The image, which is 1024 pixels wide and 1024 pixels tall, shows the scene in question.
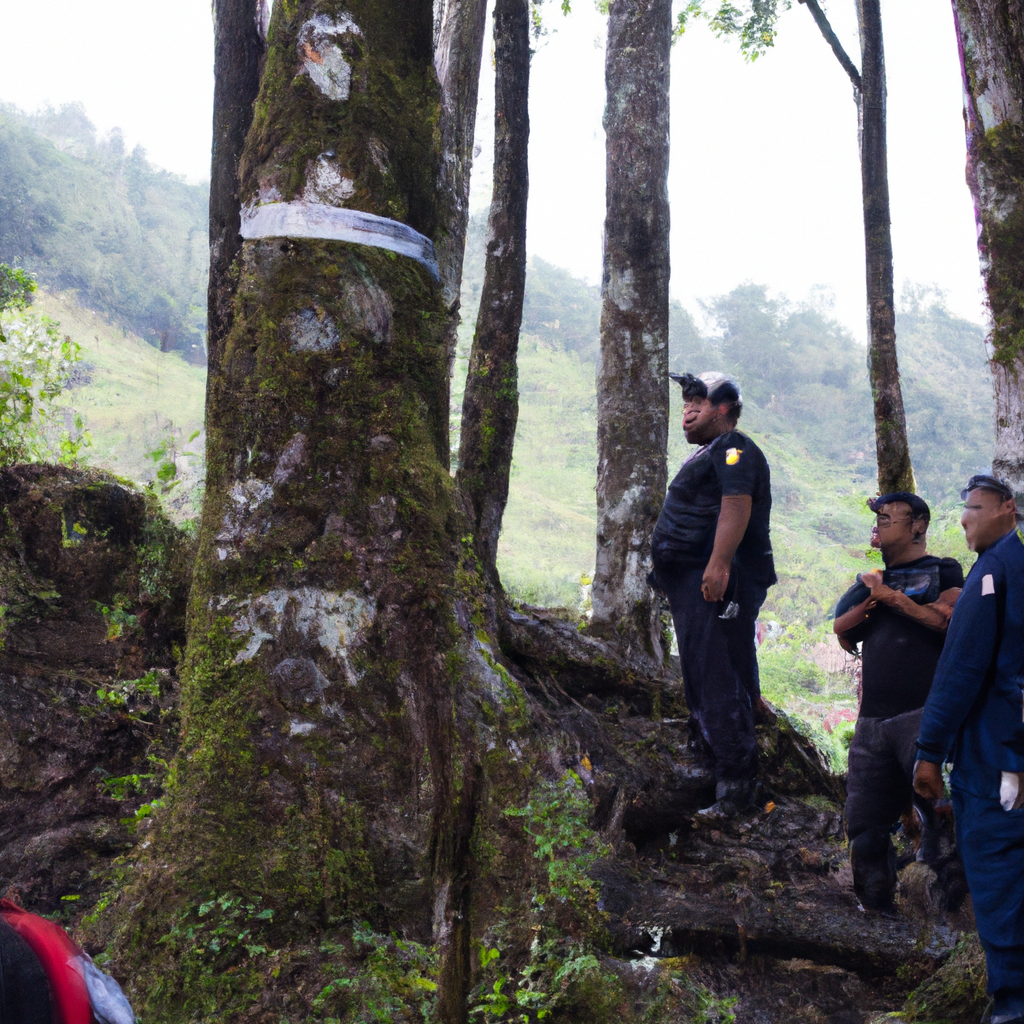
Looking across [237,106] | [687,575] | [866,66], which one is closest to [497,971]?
[687,575]

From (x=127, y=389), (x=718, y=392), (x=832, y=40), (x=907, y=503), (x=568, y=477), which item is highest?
(x=832, y=40)

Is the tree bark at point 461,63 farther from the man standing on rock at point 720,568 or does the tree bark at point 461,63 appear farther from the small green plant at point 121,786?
the small green plant at point 121,786

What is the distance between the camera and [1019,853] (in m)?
2.45

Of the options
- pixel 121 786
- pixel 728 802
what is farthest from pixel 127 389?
pixel 728 802

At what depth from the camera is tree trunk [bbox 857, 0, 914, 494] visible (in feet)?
18.2

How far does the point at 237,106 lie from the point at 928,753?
358 centimetres

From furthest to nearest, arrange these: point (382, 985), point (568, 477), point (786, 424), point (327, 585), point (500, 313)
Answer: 1. point (786, 424)
2. point (568, 477)
3. point (500, 313)
4. point (327, 585)
5. point (382, 985)

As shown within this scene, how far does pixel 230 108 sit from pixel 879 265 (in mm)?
5008

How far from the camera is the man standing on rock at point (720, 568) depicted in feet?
12.6

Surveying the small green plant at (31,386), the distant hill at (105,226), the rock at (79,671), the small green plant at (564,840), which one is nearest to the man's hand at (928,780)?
the small green plant at (564,840)

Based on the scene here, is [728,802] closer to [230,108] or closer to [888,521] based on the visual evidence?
[888,521]

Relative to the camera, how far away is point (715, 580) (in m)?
3.81

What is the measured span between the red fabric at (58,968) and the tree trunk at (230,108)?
2.36 meters

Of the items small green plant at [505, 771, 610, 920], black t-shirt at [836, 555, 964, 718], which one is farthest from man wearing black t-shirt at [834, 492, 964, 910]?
small green plant at [505, 771, 610, 920]
